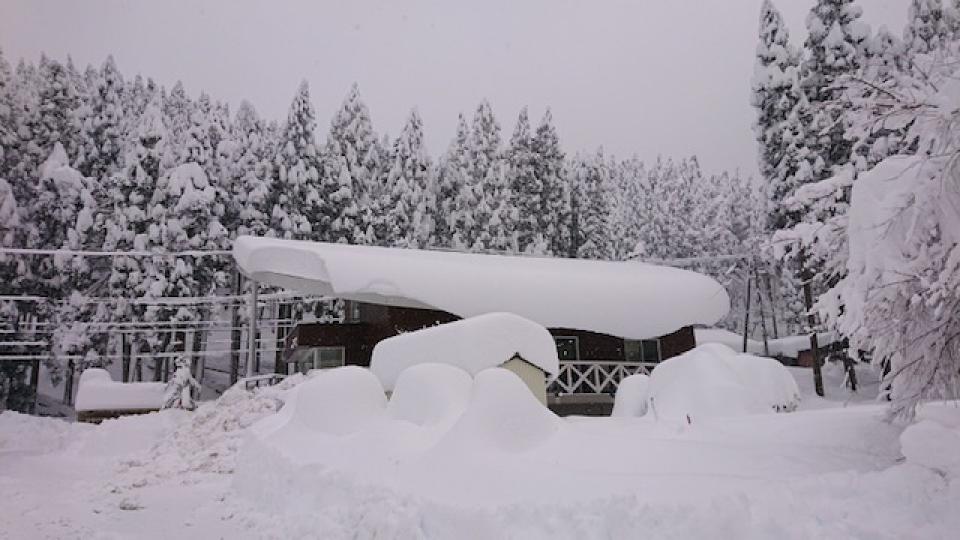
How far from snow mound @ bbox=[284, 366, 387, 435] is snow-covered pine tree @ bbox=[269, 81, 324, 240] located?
79.9 ft

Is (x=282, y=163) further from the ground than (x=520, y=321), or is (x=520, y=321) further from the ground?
(x=282, y=163)

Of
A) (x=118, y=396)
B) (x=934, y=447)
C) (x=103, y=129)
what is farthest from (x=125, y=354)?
(x=934, y=447)

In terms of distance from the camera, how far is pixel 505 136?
41031mm

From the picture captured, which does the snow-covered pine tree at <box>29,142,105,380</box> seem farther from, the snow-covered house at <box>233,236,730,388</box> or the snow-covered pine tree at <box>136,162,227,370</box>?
the snow-covered house at <box>233,236,730,388</box>

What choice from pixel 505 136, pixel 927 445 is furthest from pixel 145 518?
pixel 505 136

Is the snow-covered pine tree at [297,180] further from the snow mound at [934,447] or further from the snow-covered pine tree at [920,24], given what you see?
the snow mound at [934,447]

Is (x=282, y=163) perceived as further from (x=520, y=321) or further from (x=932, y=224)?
(x=932, y=224)

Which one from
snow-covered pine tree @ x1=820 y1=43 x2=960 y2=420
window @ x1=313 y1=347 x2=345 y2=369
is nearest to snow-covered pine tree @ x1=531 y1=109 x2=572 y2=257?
window @ x1=313 y1=347 x2=345 y2=369

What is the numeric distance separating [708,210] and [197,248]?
36185mm

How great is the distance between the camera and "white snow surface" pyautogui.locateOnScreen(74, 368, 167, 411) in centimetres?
2234

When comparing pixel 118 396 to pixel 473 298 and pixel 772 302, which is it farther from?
pixel 772 302

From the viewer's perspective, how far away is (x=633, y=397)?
13906 mm

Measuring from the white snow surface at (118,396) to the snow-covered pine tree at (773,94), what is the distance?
22.4 metres

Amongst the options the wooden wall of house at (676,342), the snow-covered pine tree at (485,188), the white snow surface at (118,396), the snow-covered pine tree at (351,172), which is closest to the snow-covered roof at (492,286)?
the wooden wall of house at (676,342)
